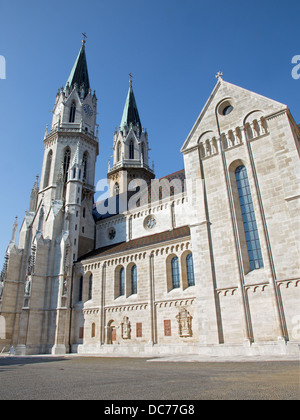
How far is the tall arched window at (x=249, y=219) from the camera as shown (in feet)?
56.5

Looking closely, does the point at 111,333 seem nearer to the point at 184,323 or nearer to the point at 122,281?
the point at 122,281

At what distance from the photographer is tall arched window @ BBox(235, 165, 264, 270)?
1723cm

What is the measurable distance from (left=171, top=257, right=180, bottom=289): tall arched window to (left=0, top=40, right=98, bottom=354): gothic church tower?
12.3 meters

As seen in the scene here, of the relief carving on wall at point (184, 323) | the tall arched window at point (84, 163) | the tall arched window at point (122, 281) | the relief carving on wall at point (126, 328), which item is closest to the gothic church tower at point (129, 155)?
the tall arched window at point (84, 163)

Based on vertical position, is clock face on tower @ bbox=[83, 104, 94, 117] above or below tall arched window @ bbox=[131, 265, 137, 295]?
above

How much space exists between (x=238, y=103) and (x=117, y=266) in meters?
17.3

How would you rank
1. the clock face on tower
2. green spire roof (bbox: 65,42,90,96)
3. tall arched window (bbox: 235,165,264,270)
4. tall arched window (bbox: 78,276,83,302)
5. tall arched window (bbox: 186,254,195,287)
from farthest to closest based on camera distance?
green spire roof (bbox: 65,42,90,96), the clock face on tower, tall arched window (bbox: 78,276,83,302), tall arched window (bbox: 186,254,195,287), tall arched window (bbox: 235,165,264,270)

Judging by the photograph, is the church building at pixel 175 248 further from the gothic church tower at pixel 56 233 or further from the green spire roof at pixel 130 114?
the green spire roof at pixel 130 114

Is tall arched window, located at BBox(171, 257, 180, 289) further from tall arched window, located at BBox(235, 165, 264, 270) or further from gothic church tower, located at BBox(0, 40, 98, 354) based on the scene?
gothic church tower, located at BBox(0, 40, 98, 354)

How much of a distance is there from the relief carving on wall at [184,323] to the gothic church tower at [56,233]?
13.0 meters

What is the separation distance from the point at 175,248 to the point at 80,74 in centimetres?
3520

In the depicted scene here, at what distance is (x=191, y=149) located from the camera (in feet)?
71.1

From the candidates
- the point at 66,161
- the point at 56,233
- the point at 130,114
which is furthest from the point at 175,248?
Result: the point at 130,114

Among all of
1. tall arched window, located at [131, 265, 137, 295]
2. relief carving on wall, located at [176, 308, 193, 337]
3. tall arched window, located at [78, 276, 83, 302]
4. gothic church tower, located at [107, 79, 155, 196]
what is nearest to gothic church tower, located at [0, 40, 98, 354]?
tall arched window, located at [78, 276, 83, 302]
